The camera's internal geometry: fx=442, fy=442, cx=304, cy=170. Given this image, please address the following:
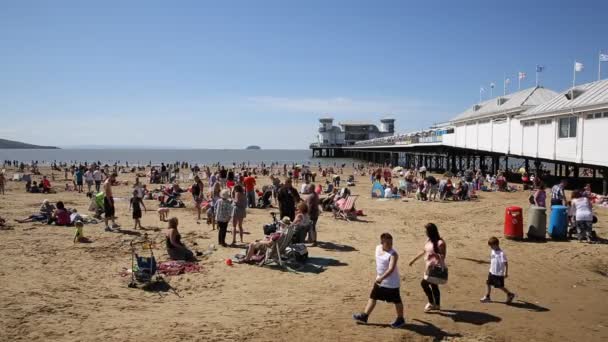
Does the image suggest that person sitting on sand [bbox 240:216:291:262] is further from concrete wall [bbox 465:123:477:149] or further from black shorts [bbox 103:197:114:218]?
concrete wall [bbox 465:123:477:149]

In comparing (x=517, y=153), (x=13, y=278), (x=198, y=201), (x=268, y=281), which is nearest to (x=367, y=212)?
(x=198, y=201)

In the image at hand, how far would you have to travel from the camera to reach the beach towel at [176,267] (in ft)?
26.6

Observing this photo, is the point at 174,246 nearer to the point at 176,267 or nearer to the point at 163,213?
the point at 176,267

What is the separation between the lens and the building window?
2095cm

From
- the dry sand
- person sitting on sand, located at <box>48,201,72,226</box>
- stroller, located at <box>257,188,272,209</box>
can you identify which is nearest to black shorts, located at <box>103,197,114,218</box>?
the dry sand

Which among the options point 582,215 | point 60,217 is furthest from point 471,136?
point 60,217

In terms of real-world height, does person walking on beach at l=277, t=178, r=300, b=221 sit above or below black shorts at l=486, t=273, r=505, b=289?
above

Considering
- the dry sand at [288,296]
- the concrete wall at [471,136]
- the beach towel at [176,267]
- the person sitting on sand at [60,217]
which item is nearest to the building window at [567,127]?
the dry sand at [288,296]

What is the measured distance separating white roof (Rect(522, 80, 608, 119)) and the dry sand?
9671 mm

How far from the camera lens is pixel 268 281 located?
764 centimetres

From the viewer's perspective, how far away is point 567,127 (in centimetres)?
2159

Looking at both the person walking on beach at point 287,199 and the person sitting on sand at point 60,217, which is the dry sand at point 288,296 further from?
the person walking on beach at point 287,199

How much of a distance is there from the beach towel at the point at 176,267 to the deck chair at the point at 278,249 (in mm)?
1268

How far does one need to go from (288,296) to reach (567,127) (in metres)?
20.1
